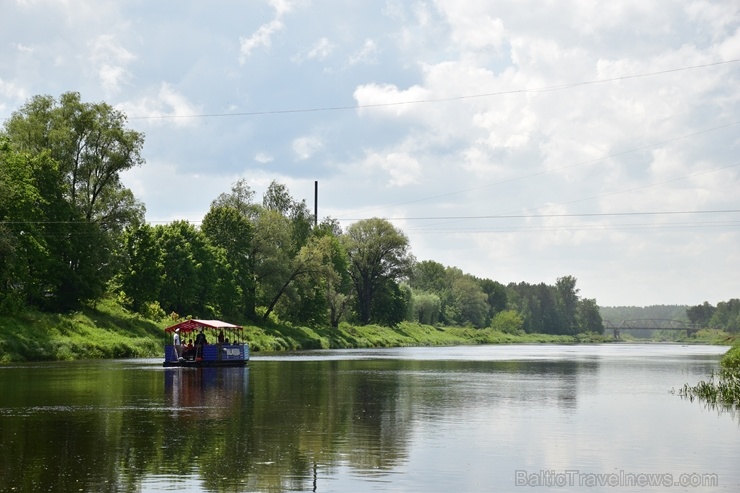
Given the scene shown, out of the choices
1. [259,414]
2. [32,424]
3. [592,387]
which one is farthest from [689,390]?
[32,424]

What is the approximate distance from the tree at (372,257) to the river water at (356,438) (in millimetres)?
111935

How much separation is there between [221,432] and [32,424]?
18.0 feet

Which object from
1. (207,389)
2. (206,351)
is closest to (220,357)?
(206,351)

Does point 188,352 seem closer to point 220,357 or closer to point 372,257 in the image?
point 220,357

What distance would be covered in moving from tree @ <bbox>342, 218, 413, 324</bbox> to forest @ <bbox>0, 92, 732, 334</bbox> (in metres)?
4.04

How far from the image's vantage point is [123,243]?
100 meters

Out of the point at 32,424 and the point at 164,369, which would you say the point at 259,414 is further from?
the point at 164,369

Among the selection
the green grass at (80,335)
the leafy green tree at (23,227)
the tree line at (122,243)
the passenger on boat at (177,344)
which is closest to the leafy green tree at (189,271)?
the tree line at (122,243)

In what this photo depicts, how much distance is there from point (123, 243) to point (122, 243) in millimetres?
2365

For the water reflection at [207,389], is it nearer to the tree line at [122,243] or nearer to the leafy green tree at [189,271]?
the tree line at [122,243]

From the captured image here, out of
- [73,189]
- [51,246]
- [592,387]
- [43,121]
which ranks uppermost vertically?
[43,121]

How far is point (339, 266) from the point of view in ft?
480

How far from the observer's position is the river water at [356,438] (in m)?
18.0

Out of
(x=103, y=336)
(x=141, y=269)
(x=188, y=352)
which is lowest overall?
(x=188, y=352)
